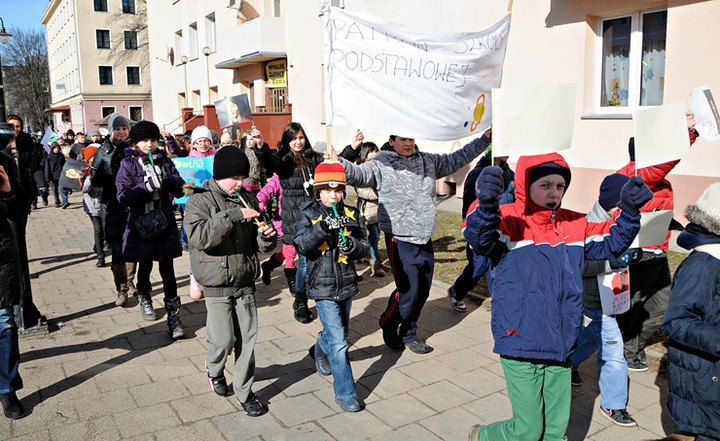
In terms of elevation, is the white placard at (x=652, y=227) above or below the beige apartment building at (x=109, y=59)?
below

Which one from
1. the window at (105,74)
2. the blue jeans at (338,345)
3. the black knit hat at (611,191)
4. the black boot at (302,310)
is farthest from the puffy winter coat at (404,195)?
the window at (105,74)

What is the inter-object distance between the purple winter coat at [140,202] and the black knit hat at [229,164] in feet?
6.53

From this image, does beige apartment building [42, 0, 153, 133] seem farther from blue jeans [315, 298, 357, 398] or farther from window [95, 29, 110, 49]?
blue jeans [315, 298, 357, 398]

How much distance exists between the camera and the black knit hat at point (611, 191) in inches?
160

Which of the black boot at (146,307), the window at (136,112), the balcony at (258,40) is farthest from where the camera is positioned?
the window at (136,112)

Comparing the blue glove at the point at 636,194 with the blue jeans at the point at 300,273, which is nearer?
the blue glove at the point at 636,194

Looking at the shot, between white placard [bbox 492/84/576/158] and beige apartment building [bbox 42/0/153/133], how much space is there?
58.4m

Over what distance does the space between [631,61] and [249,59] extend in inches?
671

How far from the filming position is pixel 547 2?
12055 millimetres

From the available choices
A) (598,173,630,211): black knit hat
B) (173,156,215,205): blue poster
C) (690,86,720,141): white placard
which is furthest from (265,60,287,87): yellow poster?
(690,86,720,141): white placard

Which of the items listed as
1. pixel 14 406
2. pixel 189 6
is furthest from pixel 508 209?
pixel 189 6

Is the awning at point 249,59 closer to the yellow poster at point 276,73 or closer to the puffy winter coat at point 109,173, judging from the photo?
the yellow poster at point 276,73

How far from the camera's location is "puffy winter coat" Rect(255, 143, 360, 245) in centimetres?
671

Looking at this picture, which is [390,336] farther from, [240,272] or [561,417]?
[561,417]
